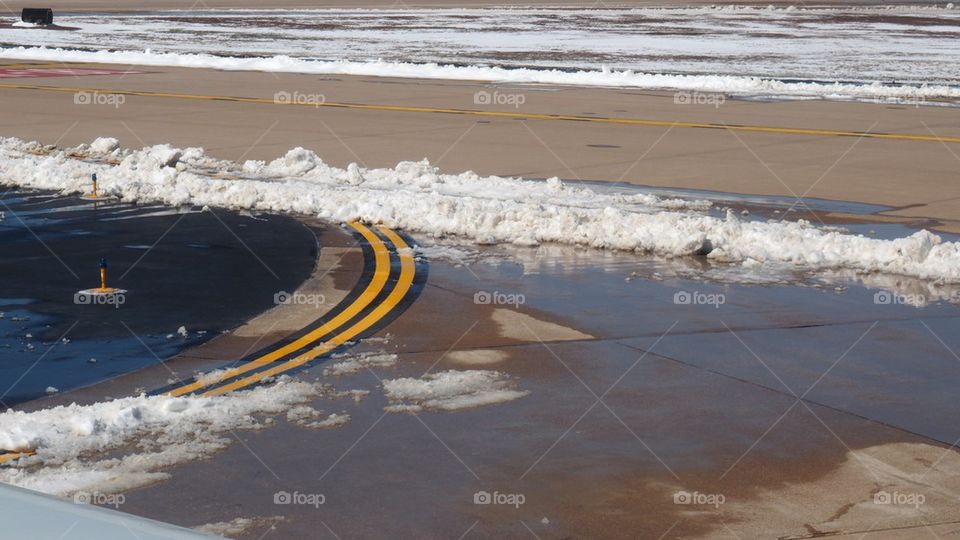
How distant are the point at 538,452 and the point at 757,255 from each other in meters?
5.81

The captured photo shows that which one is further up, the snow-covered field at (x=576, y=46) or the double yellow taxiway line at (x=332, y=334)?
the snow-covered field at (x=576, y=46)

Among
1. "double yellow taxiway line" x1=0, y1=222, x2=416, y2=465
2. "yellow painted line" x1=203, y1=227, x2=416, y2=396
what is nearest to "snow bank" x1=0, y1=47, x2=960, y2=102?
"yellow painted line" x1=203, y1=227, x2=416, y2=396

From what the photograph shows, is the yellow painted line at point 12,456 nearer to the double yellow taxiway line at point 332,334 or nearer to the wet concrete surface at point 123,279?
the wet concrete surface at point 123,279

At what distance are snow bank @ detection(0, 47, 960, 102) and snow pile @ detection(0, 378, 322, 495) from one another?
74.8ft

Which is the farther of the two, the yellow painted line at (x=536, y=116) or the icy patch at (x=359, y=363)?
the yellow painted line at (x=536, y=116)

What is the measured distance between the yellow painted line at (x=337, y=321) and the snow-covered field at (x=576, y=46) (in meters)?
18.5

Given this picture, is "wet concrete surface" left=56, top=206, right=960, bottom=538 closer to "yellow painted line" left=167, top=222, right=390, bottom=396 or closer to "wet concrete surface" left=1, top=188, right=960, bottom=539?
"wet concrete surface" left=1, top=188, right=960, bottom=539

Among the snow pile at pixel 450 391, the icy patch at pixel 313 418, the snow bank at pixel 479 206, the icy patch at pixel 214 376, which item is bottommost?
the icy patch at pixel 214 376

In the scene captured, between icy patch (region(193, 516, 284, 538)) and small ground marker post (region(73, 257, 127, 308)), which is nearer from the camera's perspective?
icy patch (region(193, 516, 284, 538))

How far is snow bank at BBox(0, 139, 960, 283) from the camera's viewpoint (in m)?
12.0

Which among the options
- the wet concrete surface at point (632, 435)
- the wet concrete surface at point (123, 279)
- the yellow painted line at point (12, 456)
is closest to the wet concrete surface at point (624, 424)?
the wet concrete surface at point (632, 435)

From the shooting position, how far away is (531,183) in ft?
52.6

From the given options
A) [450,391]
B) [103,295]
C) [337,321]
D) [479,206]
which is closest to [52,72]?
[479,206]

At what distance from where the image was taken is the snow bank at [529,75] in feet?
95.2
